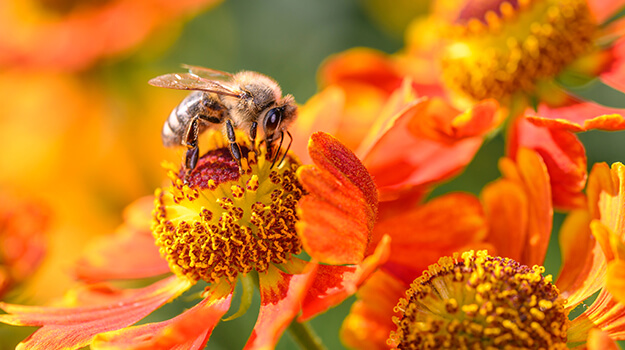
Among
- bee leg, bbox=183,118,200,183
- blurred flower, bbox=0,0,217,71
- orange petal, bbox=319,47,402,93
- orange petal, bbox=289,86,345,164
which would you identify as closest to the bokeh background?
blurred flower, bbox=0,0,217,71

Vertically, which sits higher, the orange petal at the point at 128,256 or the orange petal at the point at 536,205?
the orange petal at the point at 128,256

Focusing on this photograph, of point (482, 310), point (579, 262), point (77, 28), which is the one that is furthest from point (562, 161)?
point (77, 28)

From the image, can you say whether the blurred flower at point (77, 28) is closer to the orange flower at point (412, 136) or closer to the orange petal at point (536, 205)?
the orange flower at point (412, 136)

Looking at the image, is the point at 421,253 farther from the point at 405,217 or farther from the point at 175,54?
the point at 175,54

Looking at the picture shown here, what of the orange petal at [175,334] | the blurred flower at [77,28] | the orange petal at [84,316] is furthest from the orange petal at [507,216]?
the blurred flower at [77,28]

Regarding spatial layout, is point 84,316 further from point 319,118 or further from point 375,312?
point 319,118
